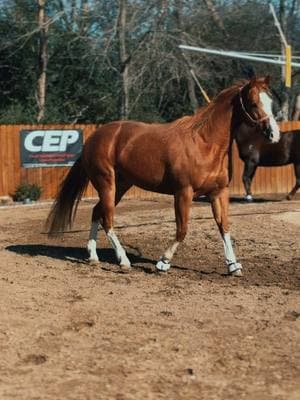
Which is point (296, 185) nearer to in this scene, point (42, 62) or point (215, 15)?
point (215, 15)

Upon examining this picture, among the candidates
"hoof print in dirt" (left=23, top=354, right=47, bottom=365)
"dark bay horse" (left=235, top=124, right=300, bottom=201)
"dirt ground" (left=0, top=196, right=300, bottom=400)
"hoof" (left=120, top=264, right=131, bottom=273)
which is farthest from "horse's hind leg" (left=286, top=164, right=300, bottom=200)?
"hoof print in dirt" (left=23, top=354, right=47, bottom=365)

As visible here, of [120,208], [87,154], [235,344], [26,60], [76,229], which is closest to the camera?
[235,344]

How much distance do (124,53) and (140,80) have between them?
1.57 m

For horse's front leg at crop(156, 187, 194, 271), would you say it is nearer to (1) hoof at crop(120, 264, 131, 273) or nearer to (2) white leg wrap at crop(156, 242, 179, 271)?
(2) white leg wrap at crop(156, 242, 179, 271)

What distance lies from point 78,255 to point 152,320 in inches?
153

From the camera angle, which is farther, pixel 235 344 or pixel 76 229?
pixel 76 229

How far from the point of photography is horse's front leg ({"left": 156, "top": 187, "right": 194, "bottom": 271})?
8.72 m

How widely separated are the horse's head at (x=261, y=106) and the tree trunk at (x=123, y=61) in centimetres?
1540

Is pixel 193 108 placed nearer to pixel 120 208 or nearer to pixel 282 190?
pixel 282 190

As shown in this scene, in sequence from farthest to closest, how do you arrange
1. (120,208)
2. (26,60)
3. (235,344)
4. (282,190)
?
(26,60)
(282,190)
(120,208)
(235,344)

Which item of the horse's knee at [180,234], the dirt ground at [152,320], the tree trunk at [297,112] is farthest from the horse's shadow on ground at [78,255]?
the tree trunk at [297,112]

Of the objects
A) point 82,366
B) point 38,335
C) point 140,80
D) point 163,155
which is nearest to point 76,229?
point 163,155

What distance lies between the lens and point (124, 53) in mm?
23781

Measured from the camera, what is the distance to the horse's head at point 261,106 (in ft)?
27.6
